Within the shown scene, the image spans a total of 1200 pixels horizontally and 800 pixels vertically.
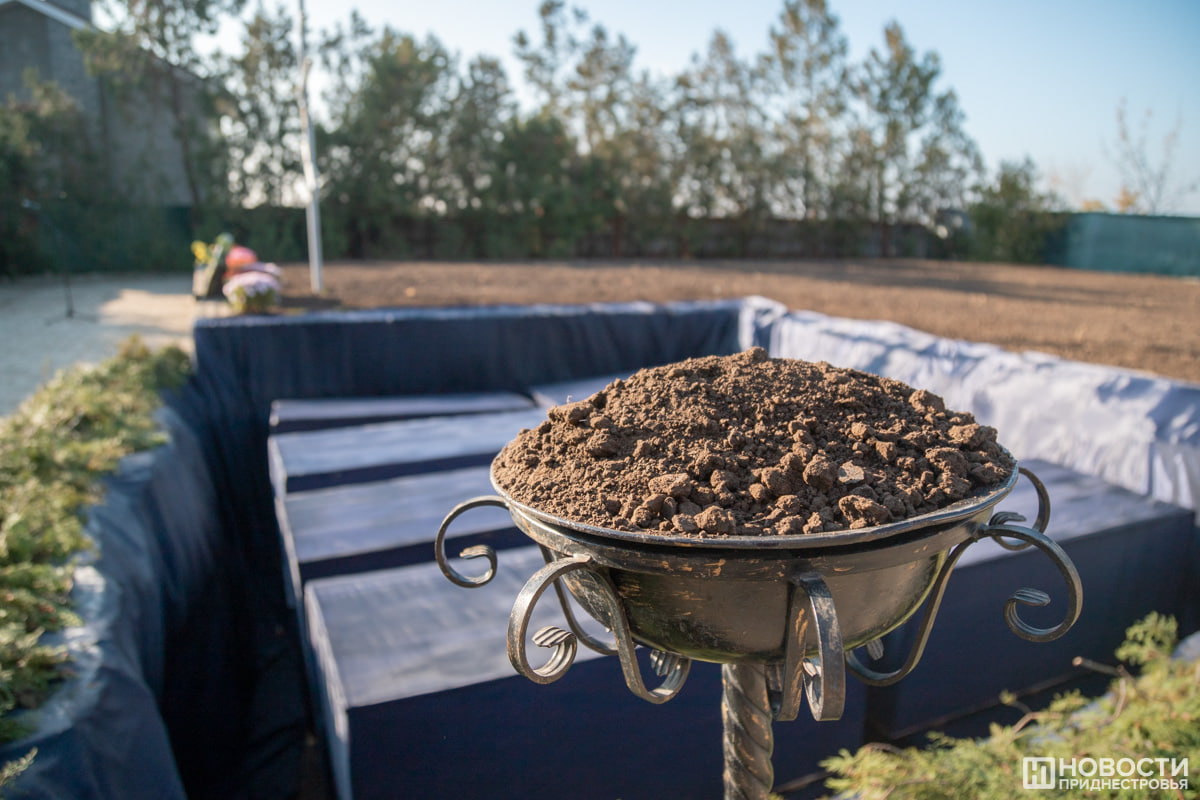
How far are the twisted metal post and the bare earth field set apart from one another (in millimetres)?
6211

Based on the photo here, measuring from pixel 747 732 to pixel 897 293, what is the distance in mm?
12238

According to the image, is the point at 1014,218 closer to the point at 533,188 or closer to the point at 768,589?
the point at 533,188

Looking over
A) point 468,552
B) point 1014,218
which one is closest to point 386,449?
point 468,552

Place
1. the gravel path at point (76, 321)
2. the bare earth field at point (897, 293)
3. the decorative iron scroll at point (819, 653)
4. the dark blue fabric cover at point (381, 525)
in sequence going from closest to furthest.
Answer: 1. the decorative iron scroll at point (819, 653)
2. the dark blue fabric cover at point (381, 525)
3. the gravel path at point (76, 321)
4. the bare earth field at point (897, 293)

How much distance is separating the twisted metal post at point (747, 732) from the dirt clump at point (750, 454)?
0.35m

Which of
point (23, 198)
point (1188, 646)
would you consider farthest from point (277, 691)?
point (23, 198)

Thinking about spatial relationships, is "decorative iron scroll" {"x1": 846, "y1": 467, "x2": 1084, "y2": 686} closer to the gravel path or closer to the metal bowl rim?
the metal bowl rim

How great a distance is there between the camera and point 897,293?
40.5ft

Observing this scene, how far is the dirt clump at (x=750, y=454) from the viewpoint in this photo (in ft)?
3.06

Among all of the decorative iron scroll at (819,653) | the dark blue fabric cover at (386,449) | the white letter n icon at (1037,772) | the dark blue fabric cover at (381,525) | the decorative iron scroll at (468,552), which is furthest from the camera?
the dark blue fabric cover at (386,449)

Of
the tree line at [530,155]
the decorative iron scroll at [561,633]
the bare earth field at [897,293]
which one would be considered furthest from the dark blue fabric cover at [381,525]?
the tree line at [530,155]

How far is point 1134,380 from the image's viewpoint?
323 cm

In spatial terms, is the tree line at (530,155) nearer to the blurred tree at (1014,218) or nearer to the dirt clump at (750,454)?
the blurred tree at (1014,218)

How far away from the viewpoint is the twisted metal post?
3.88 ft
